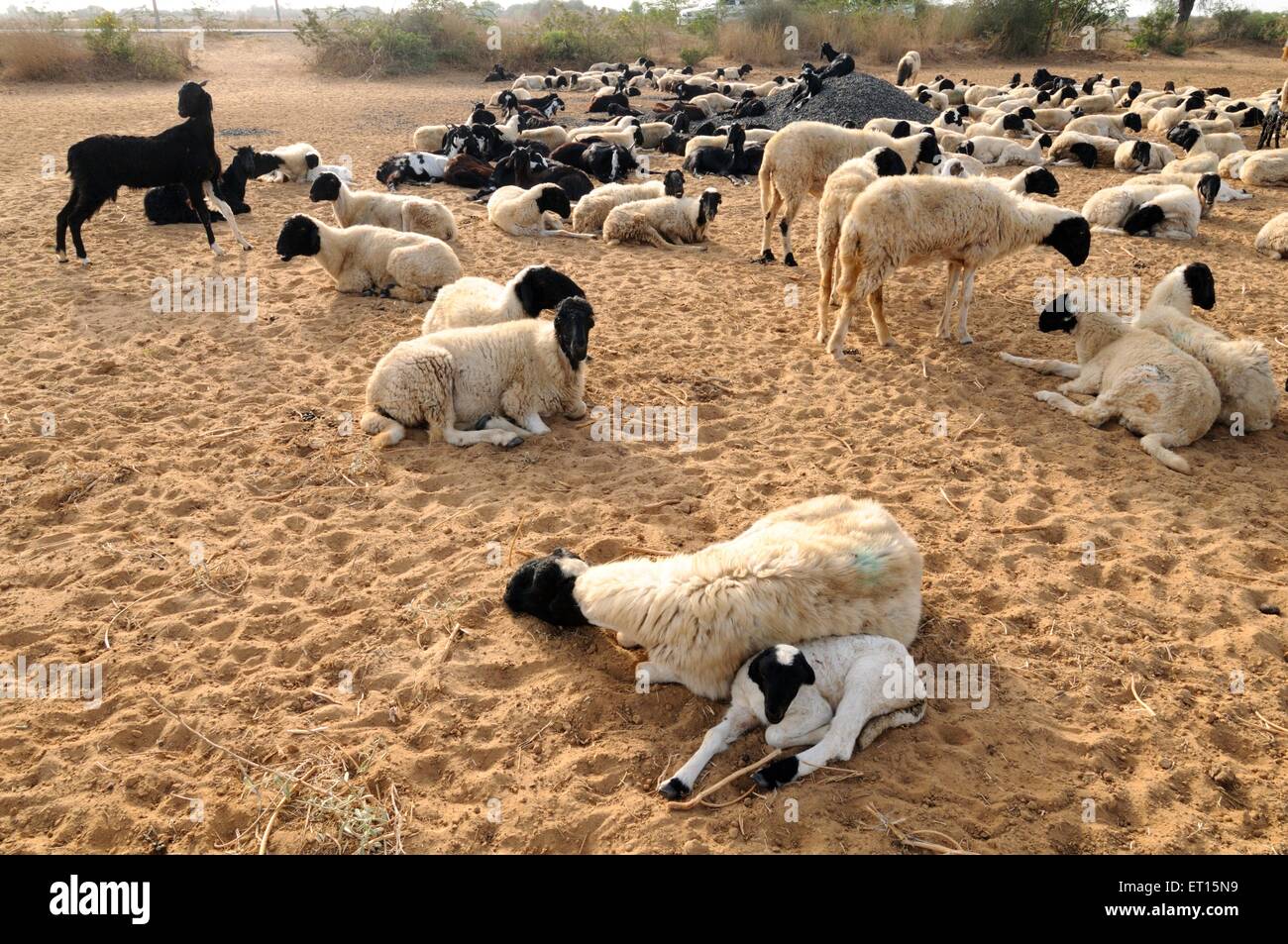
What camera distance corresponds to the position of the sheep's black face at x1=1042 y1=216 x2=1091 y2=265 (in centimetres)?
827

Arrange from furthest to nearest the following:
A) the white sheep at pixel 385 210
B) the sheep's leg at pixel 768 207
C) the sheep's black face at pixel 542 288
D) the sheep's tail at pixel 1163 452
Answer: the white sheep at pixel 385 210
the sheep's leg at pixel 768 207
the sheep's black face at pixel 542 288
the sheep's tail at pixel 1163 452

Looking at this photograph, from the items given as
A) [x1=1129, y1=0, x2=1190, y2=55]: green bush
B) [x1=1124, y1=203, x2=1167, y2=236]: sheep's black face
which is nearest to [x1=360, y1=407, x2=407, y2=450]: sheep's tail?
[x1=1124, y1=203, x2=1167, y2=236]: sheep's black face

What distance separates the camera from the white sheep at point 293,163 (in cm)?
1490

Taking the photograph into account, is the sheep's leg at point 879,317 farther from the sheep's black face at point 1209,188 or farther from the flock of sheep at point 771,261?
the sheep's black face at point 1209,188

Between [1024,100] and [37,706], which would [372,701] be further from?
[1024,100]

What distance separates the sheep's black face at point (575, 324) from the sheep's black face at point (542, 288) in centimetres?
111

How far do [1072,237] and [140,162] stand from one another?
1093 cm

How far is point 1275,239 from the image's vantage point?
10.8 metres

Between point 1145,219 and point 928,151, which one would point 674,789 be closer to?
point 928,151

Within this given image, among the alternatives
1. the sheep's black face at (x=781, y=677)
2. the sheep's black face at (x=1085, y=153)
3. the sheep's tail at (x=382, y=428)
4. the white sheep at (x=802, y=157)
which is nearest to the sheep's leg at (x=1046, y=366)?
the white sheep at (x=802, y=157)

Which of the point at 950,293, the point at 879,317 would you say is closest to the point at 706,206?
the point at 879,317

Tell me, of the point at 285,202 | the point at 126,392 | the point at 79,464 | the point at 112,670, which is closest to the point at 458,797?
the point at 112,670

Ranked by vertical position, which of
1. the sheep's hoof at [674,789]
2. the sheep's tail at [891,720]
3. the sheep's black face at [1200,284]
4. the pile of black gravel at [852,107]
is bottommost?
the sheep's hoof at [674,789]

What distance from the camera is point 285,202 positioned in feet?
45.4
